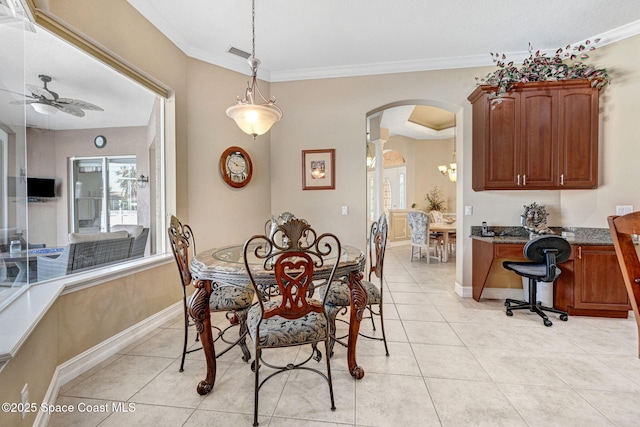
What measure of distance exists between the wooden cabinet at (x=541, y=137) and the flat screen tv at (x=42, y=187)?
4713mm

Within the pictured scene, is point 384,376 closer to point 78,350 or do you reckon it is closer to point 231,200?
point 78,350

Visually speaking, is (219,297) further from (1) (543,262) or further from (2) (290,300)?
(1) (543,262)

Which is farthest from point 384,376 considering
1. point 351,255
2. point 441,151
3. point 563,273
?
point 441,151

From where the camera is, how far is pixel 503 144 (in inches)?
123

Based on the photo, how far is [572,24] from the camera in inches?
110

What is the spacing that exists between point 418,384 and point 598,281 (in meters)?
2.45

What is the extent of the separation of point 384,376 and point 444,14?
3.22m

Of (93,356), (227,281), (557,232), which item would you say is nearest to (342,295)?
(227,281)

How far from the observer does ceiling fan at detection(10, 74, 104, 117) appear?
8.74 feet

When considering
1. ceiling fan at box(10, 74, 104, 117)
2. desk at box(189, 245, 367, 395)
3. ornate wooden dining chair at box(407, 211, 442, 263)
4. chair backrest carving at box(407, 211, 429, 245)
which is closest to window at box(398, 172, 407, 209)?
ornate wooden dining chair at box(407, 211, 442, 263)

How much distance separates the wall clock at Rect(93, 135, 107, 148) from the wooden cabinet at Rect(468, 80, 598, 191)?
524 cm

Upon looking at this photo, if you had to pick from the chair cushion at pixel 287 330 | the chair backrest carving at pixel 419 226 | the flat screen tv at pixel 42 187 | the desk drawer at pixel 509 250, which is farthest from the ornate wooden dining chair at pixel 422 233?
the flat screen tv at pixel 42 187

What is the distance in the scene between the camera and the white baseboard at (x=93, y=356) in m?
1.62

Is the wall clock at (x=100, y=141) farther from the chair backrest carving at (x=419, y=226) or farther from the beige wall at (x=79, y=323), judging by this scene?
the chair backrest carving at (x=419, y=226)
